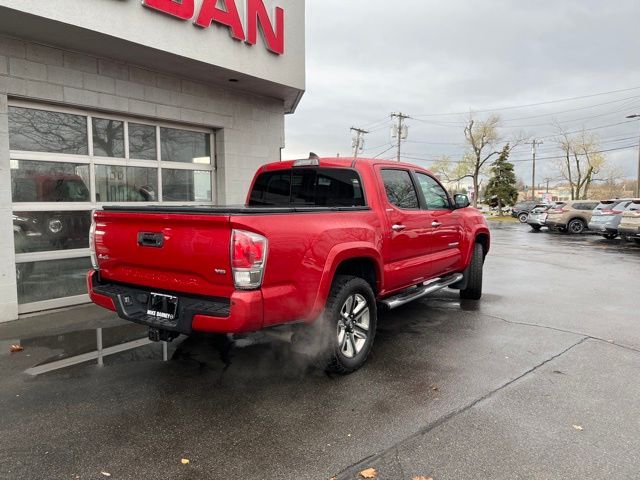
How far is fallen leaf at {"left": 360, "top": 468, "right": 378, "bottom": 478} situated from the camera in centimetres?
266

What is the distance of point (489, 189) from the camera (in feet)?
179

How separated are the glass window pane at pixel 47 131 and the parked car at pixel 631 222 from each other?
16493 millimetres

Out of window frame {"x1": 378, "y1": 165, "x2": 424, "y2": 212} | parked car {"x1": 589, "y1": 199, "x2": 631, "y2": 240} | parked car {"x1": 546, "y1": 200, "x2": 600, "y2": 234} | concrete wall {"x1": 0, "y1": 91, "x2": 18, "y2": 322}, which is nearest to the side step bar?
window frame {"x1": 378, "y1": 165, "x2": 424, "y2": 212}

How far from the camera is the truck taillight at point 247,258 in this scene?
3137 mm

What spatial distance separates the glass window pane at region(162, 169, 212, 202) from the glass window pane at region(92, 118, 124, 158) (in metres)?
0.91

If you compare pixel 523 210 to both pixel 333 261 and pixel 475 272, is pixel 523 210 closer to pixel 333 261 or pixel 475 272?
pixel 475 272

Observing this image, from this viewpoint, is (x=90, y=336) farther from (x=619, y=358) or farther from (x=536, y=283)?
(x=536, y=283)

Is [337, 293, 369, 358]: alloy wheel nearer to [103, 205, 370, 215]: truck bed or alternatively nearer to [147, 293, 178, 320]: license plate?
[103, 205, 370, 215]: truck bed

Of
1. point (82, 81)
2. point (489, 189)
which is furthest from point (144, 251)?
point (489, 189)

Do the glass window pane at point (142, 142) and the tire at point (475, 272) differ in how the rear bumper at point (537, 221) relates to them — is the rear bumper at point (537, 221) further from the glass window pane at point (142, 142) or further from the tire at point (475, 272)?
the glass window pane at point (142, 142)

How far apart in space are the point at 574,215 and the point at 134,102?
21.3m

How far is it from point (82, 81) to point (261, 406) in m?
5.54

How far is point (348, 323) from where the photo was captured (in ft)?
13.7

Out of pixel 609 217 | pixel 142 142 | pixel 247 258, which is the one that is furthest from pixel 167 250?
pixel 609 217
